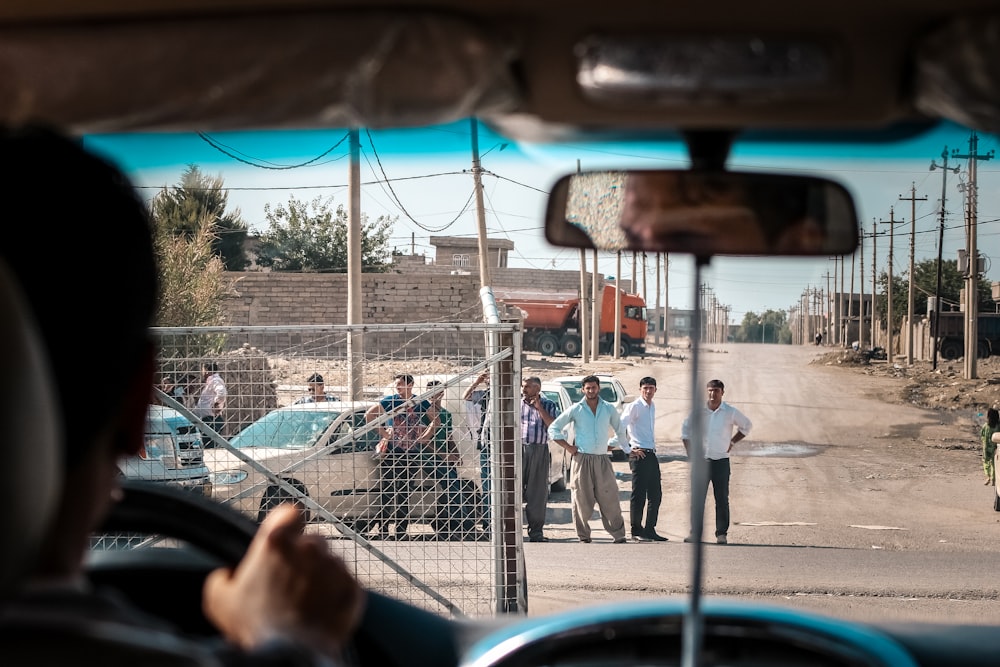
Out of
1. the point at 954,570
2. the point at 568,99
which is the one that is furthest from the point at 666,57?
the point at 954,570

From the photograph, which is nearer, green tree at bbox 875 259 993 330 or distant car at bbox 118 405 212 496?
distant car at bbox 118 405 212 496

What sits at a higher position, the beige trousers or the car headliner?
the car headliner

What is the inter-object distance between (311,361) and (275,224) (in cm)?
2029

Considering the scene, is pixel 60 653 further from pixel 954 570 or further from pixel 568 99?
pixel 954 570

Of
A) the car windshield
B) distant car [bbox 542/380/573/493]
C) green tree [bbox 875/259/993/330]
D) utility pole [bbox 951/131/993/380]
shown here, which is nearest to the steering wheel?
the car windshield

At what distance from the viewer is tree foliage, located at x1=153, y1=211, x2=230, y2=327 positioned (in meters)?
16.0

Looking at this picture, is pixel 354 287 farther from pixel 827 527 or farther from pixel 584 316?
pixel 584 316

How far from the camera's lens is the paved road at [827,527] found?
890 centimetres

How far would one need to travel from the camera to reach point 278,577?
99 cm

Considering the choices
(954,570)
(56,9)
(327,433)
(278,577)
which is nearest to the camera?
(278,577)

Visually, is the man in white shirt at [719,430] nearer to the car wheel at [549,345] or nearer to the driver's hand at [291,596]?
the driver's hand at [291,596]

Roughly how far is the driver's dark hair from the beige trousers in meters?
9.55

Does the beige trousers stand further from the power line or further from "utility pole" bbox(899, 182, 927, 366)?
"utility pole" bbox(899, 182, 927, 366)

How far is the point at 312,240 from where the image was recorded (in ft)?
91.5
